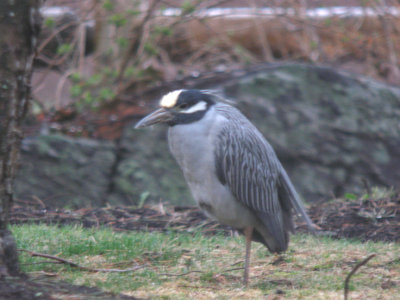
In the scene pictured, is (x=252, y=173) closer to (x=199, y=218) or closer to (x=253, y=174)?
(x=253, y=174)

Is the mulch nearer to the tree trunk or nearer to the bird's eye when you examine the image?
the bird's eye

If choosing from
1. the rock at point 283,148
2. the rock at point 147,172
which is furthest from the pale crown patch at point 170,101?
the rock at point 147,172

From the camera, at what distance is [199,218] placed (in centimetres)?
641

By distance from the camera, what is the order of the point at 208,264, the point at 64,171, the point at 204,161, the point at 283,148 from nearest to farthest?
the point at 204,161 < the point at 208,264 < the point at 64,171 < the point at 283,148

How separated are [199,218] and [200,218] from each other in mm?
12

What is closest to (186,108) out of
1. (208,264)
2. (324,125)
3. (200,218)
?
(208,264)

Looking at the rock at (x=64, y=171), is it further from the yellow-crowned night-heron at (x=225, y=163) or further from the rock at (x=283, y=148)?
the yellow-crowned night-heron at (x=225, y=163)

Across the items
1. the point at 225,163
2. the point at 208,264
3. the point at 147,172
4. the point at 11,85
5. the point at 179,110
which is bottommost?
the point at 208,264

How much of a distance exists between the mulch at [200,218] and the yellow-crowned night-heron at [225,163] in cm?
159

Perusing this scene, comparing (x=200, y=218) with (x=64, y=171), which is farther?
(x=64, y=171)

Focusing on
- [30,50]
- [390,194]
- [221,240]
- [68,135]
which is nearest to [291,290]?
[221,240]

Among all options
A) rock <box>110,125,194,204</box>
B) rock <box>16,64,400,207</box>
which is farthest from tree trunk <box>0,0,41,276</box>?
rock <box>110,125,194,204</box>

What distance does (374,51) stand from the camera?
39.1ft

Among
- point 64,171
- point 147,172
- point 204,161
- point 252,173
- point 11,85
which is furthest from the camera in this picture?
point 147,172
